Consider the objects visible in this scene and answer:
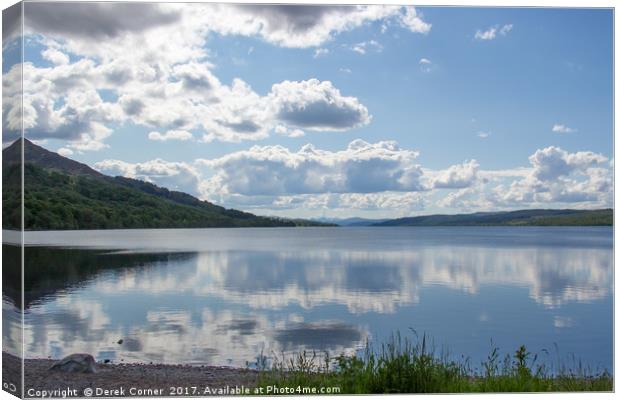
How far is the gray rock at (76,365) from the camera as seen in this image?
8969mm

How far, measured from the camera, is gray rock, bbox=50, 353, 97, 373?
897cm

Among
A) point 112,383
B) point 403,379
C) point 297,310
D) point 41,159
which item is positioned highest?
point 41,159

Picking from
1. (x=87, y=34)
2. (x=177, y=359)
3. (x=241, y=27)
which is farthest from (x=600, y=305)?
(x=87, y=34)

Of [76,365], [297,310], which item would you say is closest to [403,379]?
[76,365]

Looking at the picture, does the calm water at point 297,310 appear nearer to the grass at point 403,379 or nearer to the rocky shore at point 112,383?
the rocky shore at point 112,383

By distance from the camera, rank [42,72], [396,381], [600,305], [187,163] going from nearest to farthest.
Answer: [396,381] → [42,72] → [187,163] → [600,305]

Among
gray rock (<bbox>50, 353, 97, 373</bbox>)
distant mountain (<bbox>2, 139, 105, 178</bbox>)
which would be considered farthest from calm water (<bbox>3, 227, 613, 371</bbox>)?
distant mountain (<bbox>2, 139, 105, 178</bbox>)

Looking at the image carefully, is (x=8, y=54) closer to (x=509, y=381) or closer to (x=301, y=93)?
(x=301, y=93)

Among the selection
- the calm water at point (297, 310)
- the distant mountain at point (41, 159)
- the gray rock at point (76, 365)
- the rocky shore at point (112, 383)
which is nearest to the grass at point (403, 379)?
the rocky shore at point (112, 383)

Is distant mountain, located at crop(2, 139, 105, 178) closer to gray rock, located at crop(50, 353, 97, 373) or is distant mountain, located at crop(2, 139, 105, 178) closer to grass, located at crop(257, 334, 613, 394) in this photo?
gray rock, located at crop(50, 353, 97, 373)

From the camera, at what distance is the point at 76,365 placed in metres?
9.02

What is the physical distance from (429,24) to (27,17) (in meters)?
6.15

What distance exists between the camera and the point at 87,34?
974 cm

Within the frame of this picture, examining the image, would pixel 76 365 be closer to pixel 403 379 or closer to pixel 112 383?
pixel 112 383
